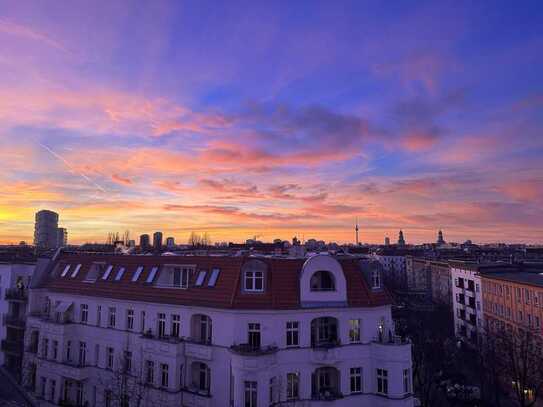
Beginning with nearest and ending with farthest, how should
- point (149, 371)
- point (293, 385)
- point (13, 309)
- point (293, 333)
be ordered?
point (293, 385), point (293, 333), point (149, 371), point (13, 309)

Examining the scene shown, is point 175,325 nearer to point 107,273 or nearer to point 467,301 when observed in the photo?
point 107,273

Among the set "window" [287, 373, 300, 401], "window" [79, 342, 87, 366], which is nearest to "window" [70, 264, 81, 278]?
"window" [79, 342, 87, 366]

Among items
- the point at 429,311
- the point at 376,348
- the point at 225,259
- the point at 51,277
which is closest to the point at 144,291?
the point at 225,259

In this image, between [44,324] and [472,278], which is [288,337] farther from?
[472,278]

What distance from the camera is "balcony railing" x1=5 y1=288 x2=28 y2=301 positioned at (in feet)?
173

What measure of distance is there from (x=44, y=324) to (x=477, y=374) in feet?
208

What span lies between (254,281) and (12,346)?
40.0m

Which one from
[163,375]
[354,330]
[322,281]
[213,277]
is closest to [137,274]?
[213,277]

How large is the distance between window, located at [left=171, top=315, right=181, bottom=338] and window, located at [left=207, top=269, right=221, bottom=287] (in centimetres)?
427

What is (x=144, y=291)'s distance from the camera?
3853 cm

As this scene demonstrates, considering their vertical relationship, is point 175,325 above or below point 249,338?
above

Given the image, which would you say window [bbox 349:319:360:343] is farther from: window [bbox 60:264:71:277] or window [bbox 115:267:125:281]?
window [bbox 60:264:71:277]

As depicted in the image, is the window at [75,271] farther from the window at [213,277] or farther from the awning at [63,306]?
the window at [213,277]

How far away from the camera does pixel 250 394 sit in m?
30.2
